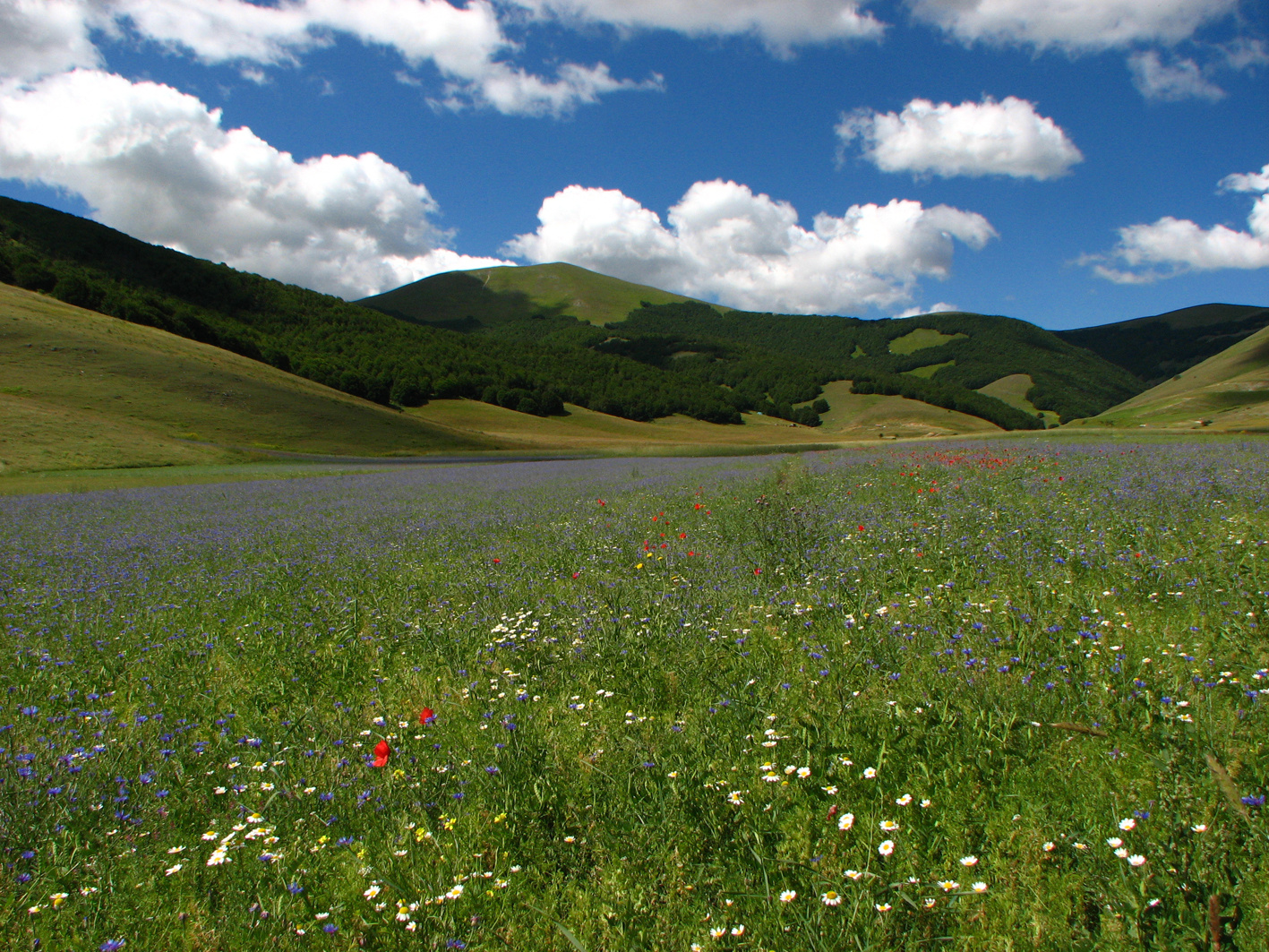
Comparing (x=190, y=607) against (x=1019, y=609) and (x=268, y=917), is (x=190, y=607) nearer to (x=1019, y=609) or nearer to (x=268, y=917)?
(x=268, y=917)

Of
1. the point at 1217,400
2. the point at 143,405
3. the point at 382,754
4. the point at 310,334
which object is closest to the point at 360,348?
the point at 310,334

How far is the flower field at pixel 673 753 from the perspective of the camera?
274 centimetres

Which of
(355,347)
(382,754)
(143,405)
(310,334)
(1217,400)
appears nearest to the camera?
(382,754)

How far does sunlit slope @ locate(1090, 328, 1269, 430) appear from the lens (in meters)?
58.8

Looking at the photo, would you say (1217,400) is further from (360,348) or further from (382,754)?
(360,348)

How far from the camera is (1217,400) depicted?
105438 millimetres

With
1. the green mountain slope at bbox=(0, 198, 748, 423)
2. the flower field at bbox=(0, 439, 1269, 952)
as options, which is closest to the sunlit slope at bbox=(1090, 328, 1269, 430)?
the flower field at bbox=(0, 439, 1269, 952)

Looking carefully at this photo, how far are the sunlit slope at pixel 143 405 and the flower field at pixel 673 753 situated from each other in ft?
143

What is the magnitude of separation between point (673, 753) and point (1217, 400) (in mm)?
143810

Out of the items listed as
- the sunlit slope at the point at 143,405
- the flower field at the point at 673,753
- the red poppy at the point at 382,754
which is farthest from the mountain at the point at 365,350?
the red poppy at the point at 382,754

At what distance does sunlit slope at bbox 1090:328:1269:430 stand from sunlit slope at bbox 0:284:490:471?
76.3m

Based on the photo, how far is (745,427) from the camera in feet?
478

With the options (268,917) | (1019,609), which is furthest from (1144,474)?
(268,917)

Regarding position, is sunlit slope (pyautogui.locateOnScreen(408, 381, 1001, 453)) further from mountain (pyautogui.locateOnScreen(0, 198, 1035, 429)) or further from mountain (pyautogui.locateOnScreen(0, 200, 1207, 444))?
mountain (pyautogui.locateOnScreen(0, 198, 1035, 429))
